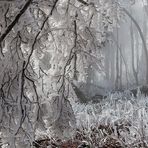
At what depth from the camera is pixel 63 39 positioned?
3959 mm

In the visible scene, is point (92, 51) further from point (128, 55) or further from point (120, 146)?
point (128, 55)

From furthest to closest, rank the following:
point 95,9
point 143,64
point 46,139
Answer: point 143,64 < point 46,139 < point 95,9

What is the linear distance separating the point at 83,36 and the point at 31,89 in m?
0.84

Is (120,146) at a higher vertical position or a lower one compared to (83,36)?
lower

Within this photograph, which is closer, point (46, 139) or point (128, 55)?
point (46, 139)

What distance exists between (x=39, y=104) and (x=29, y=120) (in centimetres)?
35

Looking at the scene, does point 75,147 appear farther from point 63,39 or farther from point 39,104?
point 63,39

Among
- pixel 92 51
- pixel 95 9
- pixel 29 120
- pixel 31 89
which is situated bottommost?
pixel 29 120

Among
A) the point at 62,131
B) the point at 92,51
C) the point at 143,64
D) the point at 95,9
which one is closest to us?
the point at 95,9

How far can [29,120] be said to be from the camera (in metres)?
3.84

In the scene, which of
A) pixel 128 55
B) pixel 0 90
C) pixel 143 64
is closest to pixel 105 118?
pixel 0 90

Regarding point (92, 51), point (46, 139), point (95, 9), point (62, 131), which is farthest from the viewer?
point (46, 139)

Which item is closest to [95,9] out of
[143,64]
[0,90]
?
[0,90]

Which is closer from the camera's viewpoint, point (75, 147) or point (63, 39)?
point (63, 39)
